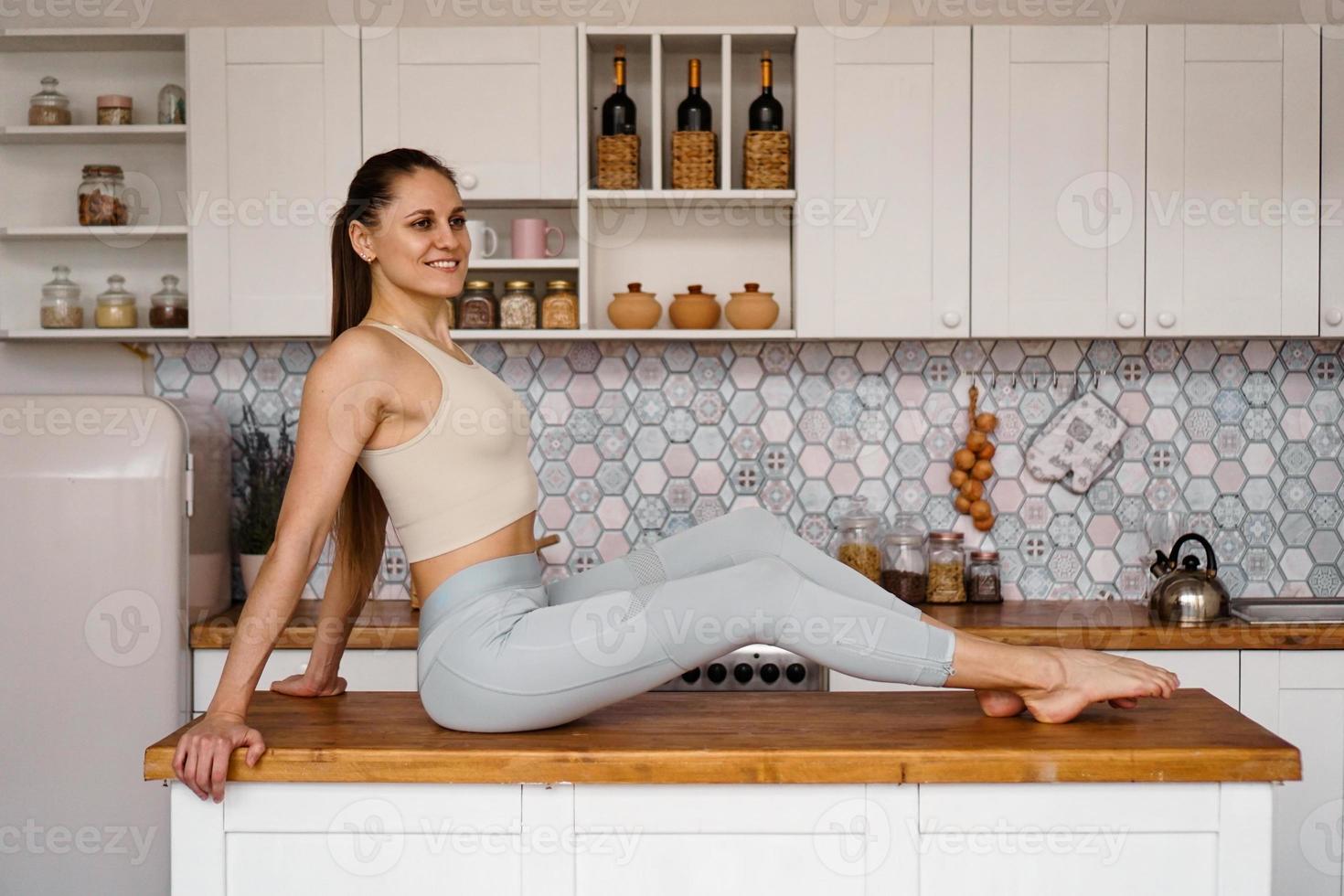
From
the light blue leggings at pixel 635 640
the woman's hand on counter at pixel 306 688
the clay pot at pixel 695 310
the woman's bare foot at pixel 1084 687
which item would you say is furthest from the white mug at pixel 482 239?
the woman's bare foot at pixel 1084 687

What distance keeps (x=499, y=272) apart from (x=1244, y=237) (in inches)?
74.9

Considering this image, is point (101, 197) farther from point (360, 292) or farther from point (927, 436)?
point (927, 436)

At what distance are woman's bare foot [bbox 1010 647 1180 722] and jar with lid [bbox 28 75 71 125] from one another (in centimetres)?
277

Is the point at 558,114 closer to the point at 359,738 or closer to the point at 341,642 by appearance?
the point at 341,642

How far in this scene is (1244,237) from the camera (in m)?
3.00

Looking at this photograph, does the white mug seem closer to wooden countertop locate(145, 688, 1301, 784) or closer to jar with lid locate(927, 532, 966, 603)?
jar with lid locate(927, 532, 966, 603)

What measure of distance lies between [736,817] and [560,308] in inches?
65.5

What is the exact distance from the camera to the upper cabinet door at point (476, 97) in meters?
2.98

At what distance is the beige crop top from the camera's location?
184cm

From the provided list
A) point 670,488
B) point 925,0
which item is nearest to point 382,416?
point 670,488

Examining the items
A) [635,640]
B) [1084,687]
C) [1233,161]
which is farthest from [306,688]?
[1233,161]

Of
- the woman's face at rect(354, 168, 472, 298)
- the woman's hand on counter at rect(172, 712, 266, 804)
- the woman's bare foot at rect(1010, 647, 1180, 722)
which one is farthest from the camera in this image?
the woman's face at rect(354, 168, 472, 298)

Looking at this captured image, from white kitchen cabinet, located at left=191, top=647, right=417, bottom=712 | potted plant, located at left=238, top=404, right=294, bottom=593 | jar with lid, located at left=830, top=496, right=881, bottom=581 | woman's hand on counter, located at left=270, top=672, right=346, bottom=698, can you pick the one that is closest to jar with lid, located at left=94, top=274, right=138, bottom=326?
potted plant, located at left=238, top=404, right=294, bottom=593

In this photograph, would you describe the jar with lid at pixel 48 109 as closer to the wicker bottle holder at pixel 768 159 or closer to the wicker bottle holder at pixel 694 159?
the wicker bottle holder at pixel 694 159
